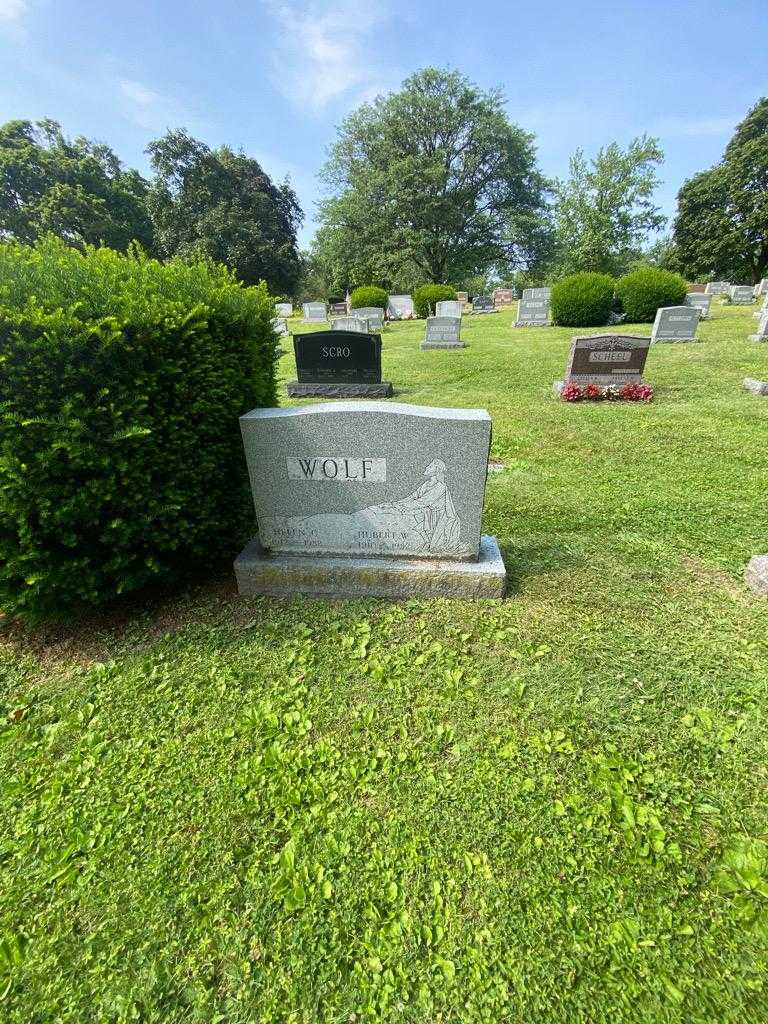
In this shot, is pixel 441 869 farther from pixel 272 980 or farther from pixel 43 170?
pixel 43 170

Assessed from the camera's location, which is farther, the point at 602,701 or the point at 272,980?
the point at 602,701

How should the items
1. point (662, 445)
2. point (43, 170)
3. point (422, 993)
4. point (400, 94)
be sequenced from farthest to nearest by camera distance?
point (43, 170) → point (400, 94) → point (662, 445) → point (422, 993)

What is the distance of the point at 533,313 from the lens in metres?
19.4

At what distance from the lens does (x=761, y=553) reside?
133 inches

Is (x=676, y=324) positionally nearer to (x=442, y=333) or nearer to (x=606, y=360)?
(x=442, y=333)

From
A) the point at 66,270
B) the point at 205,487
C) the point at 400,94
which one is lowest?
the point at 205,487

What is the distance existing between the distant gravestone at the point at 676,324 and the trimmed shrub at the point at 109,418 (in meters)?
13.9

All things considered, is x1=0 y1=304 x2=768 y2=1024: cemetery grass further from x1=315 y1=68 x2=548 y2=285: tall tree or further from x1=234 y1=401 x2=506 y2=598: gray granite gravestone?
x1=315 y1=68 x2=548 y2=285: tall tree

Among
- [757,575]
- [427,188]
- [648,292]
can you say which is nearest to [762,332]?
[648,292]

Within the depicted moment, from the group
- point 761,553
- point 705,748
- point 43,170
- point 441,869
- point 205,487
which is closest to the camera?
point 441,869

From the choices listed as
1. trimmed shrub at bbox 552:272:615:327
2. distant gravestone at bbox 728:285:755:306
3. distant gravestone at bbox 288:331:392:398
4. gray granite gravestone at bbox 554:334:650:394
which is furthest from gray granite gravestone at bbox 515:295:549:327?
distant gravestone at bbox 728:285:755:306

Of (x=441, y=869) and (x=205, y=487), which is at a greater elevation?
(x=205, y=487)

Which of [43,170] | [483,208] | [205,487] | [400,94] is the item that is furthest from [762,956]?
[43,170]

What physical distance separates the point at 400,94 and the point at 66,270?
43.5 metres
